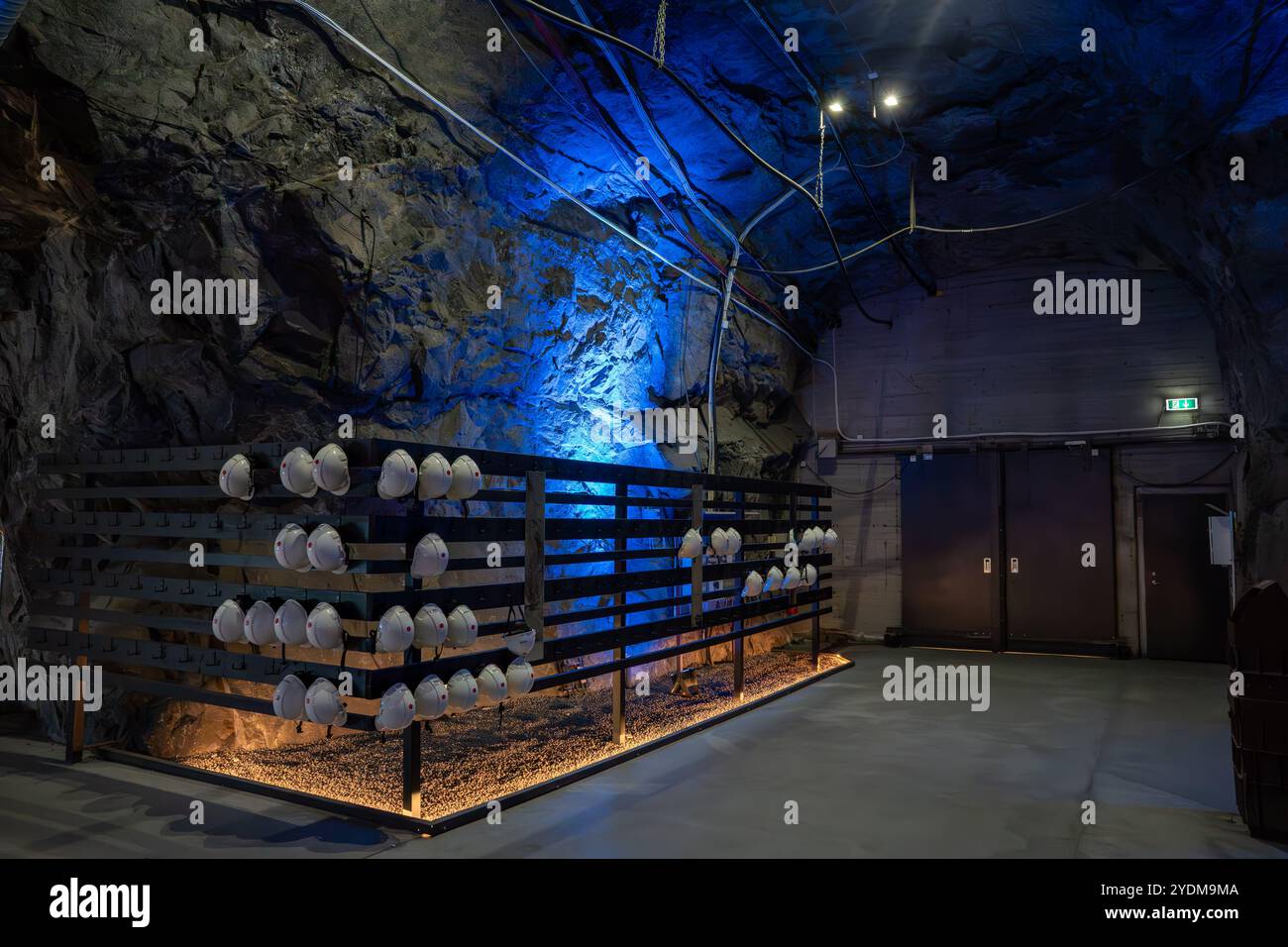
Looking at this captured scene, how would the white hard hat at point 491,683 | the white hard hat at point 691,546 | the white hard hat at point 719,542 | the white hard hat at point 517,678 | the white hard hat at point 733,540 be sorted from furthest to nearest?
the white hard hat at point 733,540, the white hard hat at point 719,542, the white hard hat at point 691,546, the white hard hat at point 517,678, the white hard hat at point 491,683

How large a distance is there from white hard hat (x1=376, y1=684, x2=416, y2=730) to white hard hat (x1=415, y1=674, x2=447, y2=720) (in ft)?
0.27

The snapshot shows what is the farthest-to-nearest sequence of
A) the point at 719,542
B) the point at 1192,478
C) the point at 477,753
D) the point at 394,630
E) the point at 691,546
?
the point at 1192,478, the point at 719,542, the point at 691,546, the point at 477,753, the point at 394,630

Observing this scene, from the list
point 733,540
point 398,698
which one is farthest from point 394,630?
point 733,540

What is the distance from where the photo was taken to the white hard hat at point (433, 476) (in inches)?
155

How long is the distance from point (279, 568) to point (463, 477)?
132 centimetres

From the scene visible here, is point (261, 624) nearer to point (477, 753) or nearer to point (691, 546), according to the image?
point (477, 753)

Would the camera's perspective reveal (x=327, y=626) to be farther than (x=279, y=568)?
No

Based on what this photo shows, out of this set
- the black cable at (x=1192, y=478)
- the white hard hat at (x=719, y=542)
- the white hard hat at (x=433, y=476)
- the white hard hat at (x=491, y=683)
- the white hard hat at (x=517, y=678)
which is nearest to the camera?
the white hard hat at (x=433, y=476)

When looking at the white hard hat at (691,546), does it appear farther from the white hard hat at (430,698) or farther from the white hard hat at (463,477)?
the white hard hat at (430,698)

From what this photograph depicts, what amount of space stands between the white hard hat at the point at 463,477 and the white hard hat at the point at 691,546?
7.54 ft

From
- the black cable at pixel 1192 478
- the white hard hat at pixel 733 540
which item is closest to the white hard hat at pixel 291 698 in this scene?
the white hard hat at pixel 733 540

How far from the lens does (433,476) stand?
3.94 metres

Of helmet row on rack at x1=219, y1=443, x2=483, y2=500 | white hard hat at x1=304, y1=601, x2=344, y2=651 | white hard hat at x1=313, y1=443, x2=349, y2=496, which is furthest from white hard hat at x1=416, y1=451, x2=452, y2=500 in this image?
white hard hat at x1=304, y1=601, x2=344, y2=651
